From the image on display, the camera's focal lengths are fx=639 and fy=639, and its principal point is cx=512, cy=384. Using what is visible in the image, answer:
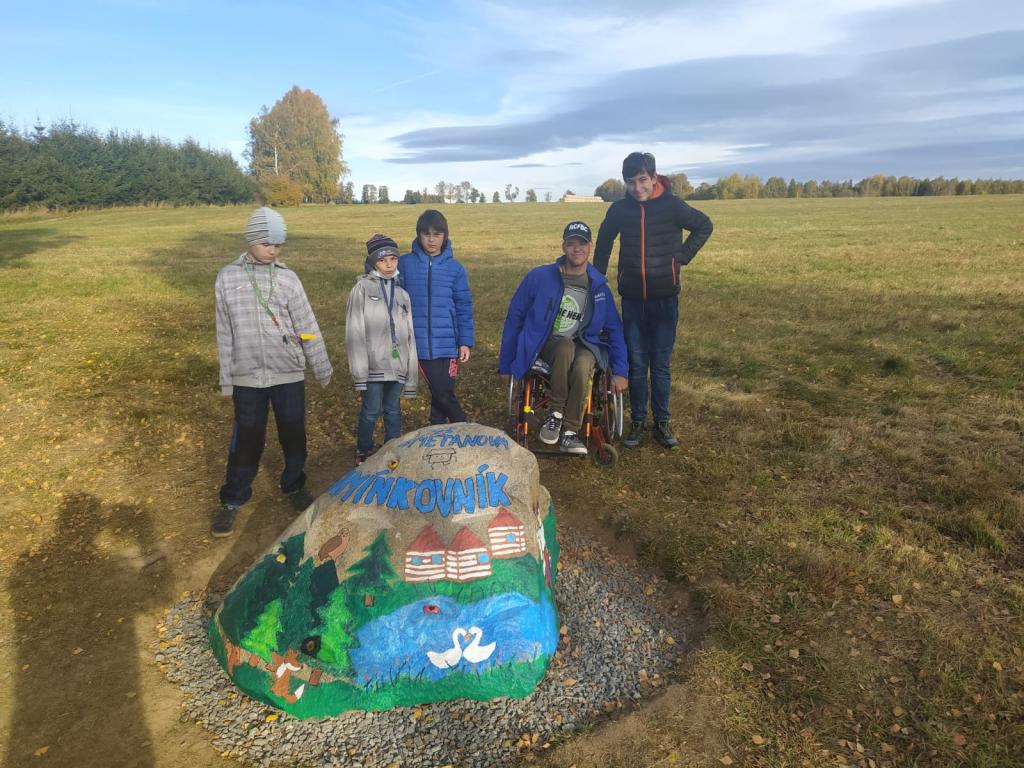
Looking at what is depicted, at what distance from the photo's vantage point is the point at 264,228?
4305 millimetres

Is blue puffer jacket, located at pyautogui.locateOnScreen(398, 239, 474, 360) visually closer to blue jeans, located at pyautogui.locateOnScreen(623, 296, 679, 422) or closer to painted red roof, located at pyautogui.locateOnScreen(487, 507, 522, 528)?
blue jeans, located at pyautogui.locateOnScreen(623, 296, 679, 422)

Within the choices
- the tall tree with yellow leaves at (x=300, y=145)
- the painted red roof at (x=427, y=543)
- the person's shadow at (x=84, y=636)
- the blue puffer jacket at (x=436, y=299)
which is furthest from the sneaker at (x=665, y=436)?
the tall tree with yellow leaves at (x=300, y=145)

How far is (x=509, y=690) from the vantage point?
3.24 metres

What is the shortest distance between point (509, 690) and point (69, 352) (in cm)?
1009

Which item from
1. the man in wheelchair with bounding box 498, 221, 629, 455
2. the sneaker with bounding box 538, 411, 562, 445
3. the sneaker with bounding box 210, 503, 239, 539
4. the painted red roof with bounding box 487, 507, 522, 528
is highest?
the man in wheelchair with bounding box 498, 221, 629, 455

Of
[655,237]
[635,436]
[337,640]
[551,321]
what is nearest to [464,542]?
[337,640]

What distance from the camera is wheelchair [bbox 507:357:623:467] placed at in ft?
19.1

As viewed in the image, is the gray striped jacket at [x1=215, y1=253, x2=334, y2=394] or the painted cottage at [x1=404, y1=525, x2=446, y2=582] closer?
the painted cottage at [x1=404, y1=525, x2=446, y2=582]

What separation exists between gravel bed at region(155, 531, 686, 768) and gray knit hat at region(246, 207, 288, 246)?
2475mm

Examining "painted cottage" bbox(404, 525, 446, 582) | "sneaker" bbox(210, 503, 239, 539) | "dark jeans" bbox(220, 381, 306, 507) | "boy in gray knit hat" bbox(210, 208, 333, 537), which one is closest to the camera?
"painted cottage" bbox(404, 525, 446, 582)

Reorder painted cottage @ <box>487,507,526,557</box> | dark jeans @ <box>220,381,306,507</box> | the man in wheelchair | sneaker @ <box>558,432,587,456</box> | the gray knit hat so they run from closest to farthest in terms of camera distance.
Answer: painted cottage @ <box>487,507,526,557</box> → the gray knit hat → dark jeans @ <box>220,381,306,507</box> → the man in wheelchair → sneaker @ <box>558,432,587,456</box>

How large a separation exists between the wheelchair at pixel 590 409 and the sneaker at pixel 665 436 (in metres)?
0.54

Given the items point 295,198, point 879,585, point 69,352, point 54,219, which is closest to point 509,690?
point 879,585

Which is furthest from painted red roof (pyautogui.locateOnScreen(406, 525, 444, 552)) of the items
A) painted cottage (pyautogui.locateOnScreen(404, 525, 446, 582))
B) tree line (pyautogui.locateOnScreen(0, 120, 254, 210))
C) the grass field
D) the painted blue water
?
tree line (pyautogui.locateOnScreen(0, 120, 254, 210))
